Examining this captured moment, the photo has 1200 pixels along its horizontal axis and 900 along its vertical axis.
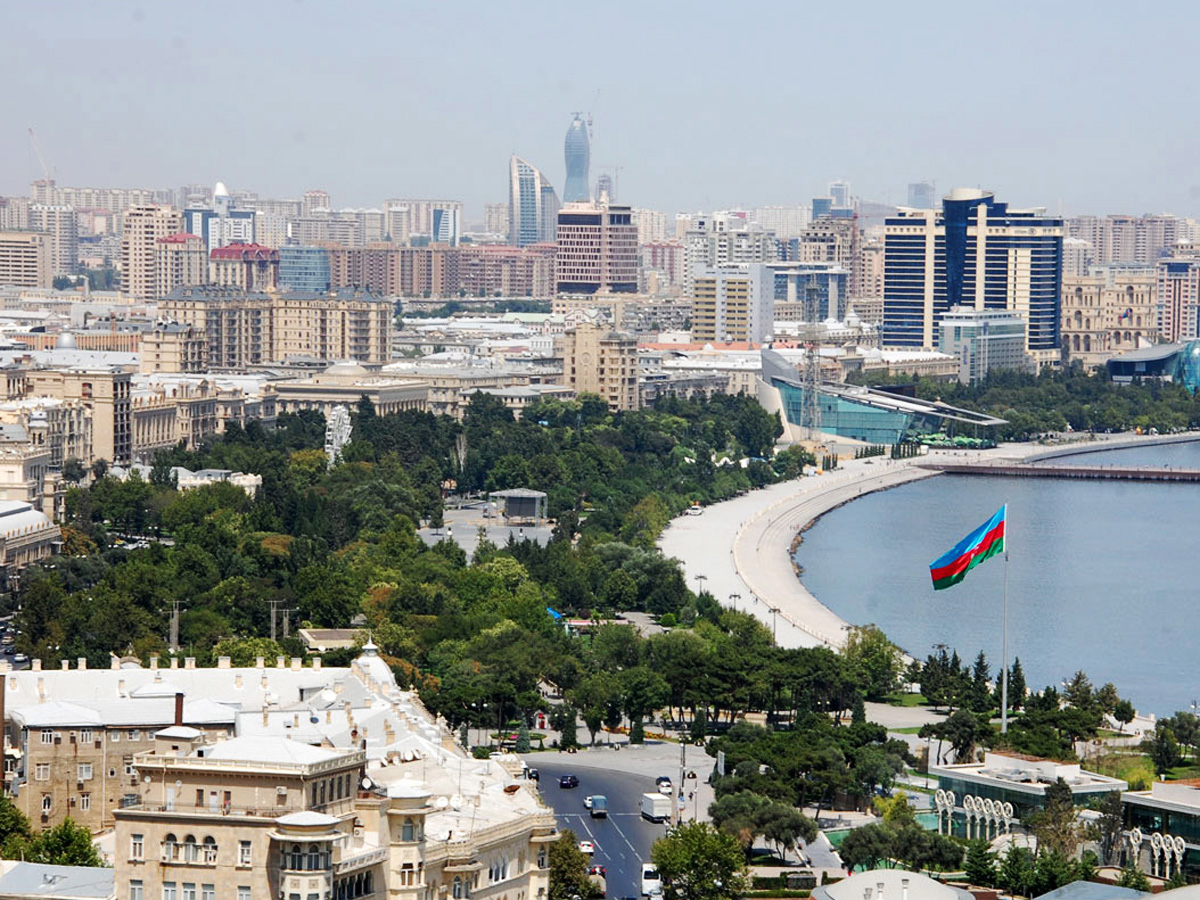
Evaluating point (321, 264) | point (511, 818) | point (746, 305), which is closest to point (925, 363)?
point (746, 305)

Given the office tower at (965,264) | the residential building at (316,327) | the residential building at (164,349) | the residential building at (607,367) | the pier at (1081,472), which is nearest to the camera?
the pier at (1081,472)

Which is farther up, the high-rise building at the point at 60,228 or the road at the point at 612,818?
the high-rise building at the point at 60,228

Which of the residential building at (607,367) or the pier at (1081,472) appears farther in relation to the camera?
the residential building at (607,367)

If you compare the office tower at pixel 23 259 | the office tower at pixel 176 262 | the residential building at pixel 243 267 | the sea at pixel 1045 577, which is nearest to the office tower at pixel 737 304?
the residential building at pixel 243 267

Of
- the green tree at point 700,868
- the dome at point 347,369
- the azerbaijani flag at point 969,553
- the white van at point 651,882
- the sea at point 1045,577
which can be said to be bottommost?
the sea at point 1045,577

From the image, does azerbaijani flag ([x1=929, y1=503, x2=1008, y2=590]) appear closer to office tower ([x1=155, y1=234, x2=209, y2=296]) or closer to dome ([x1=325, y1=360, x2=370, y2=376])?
dome ([x1=325, y1=360, x2=370, y2=376])

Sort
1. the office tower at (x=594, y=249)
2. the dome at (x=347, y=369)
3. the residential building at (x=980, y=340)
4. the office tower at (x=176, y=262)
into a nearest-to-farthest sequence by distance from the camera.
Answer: the dome at (x=347, y=369) < the residential building at (x=980, y=340) < the office tower at (x=176, y=262) < the office tower at (x=594, y=249)

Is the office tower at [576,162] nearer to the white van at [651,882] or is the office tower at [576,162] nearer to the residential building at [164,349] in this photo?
the residential building at [164,349]
